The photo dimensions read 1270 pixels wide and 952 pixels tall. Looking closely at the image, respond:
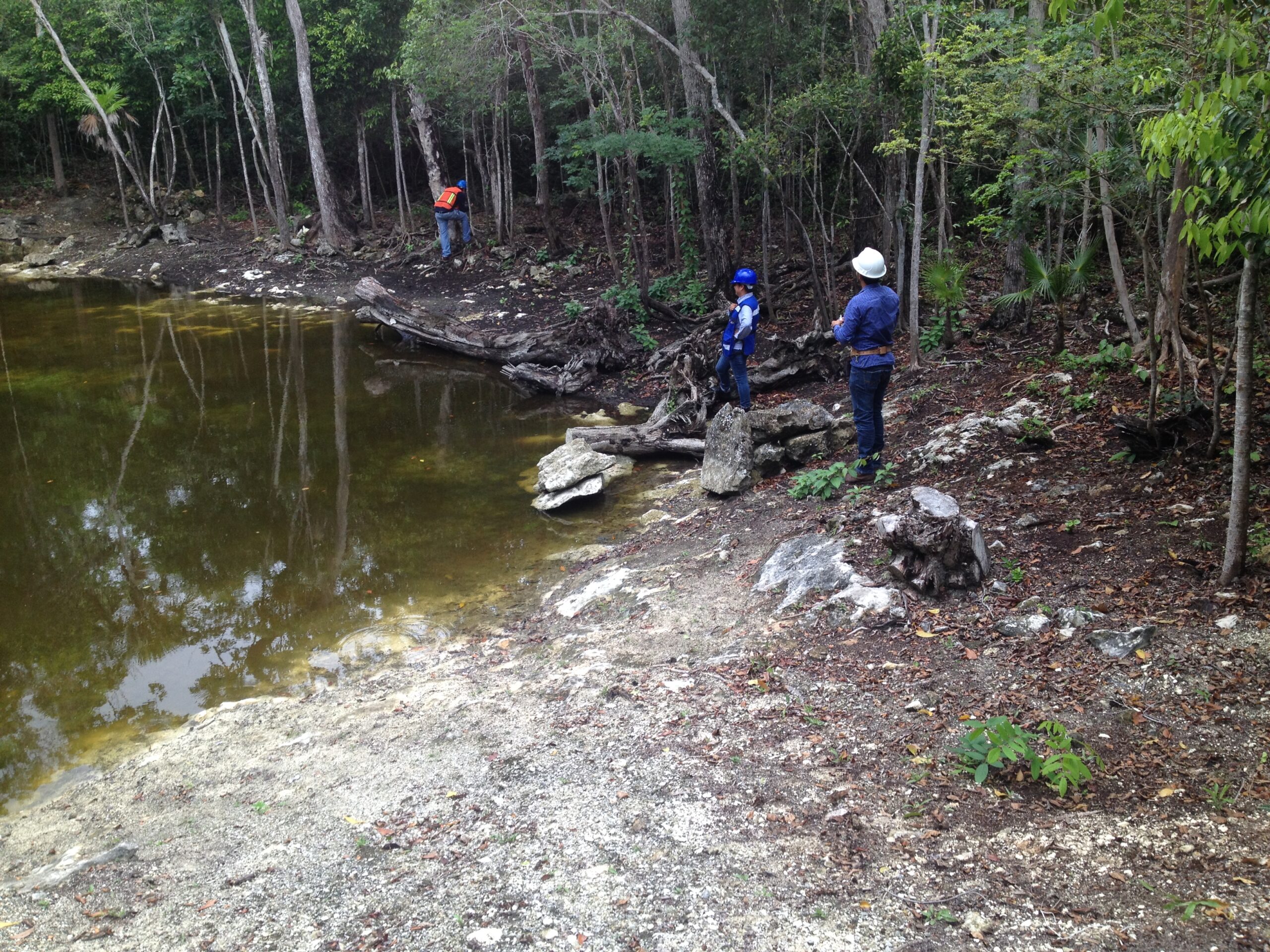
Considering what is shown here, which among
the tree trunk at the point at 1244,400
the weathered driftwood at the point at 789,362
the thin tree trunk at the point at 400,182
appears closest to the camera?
the tree trunk at the point at 1244,400

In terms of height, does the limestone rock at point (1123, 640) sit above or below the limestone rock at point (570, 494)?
above

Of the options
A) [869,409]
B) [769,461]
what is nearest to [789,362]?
[769,461]

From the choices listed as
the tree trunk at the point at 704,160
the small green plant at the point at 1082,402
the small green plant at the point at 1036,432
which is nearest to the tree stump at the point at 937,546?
the small green plant at the point at 1036,432

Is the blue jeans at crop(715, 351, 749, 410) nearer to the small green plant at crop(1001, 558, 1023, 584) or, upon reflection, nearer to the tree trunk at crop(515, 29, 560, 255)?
the small green plant at crop(1001, 558, 1023, 584)

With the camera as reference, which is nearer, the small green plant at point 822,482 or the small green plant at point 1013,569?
the small green plant at point 1013,569

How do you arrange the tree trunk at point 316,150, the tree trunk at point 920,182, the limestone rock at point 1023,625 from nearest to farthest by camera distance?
the limestone rock at point 1023,625
the tree trunk at point 920,182
the tree trunk at point 316,150

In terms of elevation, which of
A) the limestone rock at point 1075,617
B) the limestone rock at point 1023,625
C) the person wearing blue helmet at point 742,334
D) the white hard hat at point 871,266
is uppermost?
the white hard hat at point 871,266

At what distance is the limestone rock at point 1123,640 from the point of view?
4.26 m

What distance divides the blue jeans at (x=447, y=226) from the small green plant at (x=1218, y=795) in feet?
67.4

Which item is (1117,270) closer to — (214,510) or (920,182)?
(920,182)

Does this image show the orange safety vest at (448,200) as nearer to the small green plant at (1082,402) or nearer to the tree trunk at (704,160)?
the tree trunk at (704,160)

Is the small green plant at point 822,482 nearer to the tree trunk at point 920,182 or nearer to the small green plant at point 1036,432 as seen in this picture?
the small green plant at point 1036,432

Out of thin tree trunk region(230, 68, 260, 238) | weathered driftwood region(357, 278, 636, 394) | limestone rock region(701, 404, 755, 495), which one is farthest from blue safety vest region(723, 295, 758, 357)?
thin tree trunk region(230, 68, 260, 238)

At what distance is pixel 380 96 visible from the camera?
87.7 ft
